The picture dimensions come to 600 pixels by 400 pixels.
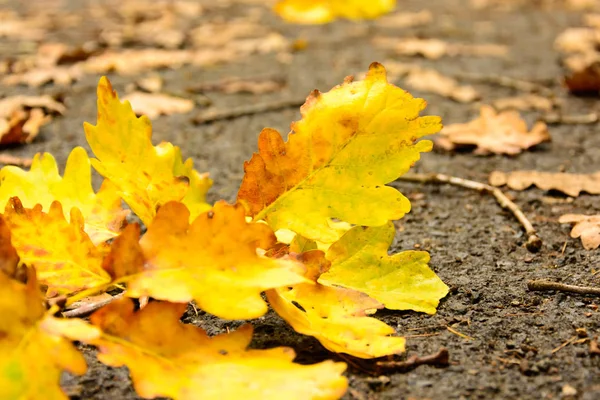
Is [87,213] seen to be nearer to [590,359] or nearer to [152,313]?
[152,313]

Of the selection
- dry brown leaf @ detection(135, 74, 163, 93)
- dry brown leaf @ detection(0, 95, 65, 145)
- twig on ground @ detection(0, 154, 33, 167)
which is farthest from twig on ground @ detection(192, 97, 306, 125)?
twig on ground @ detection(0, 154, 33, 167)

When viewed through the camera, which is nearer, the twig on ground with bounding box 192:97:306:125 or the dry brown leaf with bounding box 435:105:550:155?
the dry brown leaf with bounding box 435:105:550:155

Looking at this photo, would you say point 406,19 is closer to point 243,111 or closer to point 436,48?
point 436,48

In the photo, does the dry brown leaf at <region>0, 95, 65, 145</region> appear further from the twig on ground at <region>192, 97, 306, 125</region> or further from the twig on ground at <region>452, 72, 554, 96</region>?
the twig on ground at <region>452, 72, 554, 96</region>

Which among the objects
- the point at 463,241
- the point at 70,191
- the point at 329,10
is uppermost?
the point at 329,10

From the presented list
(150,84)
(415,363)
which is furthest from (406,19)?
(415,363)

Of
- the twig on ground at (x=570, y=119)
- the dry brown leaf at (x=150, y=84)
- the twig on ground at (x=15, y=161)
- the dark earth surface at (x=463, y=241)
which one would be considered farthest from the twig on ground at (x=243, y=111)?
the twig on ground at (x=570, y=119)

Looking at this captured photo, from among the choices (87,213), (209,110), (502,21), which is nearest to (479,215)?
(87,213)
